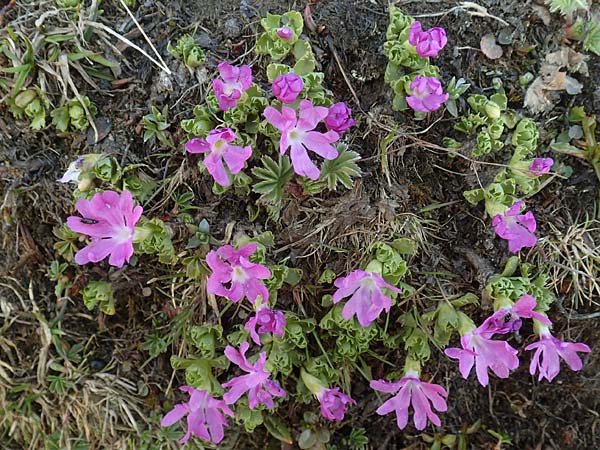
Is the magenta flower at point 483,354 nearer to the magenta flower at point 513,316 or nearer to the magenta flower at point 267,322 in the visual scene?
the magenta flower at point 513,316

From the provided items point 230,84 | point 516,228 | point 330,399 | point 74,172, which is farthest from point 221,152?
point 516,228

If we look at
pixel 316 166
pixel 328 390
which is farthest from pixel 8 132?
pixel 328 390

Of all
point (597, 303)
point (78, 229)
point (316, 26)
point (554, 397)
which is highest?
point (316, 26)

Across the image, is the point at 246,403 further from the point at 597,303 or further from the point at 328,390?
the point at 597,303

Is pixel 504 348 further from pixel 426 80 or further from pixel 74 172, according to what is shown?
pixel 74 172

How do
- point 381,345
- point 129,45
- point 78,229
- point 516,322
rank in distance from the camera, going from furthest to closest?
point 381,345
point 129,45
point 516,322
point 78,229

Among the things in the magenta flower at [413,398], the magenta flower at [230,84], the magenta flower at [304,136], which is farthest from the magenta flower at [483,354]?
the magenta flower at [230,84]
